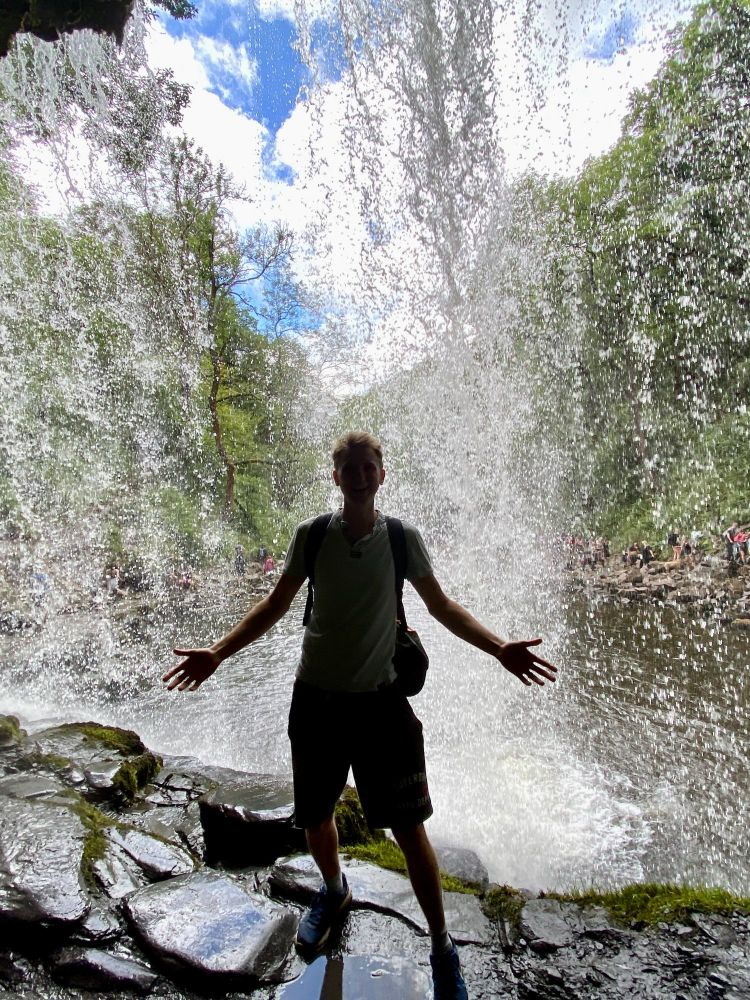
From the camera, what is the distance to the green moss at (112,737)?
4184 mm

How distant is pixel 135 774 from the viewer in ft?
12.0

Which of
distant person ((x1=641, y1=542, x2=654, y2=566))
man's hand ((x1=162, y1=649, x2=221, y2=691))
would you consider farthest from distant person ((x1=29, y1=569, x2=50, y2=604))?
distant person ((x1=641, y1=542, x2=654, y2=566))

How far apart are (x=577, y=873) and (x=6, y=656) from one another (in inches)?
336

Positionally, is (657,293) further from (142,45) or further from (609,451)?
(142,45)

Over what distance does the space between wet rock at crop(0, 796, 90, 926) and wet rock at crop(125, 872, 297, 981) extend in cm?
23

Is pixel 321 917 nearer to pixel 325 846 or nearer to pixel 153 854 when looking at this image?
pixel 325 846

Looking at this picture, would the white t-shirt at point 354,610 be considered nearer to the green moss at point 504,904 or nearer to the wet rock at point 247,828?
the green moss at point 504,904

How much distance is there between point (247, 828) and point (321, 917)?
77cm

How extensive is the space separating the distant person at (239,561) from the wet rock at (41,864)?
46.7 ft

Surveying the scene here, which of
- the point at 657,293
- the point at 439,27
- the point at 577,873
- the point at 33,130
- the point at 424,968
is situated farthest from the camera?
the point at 657,293

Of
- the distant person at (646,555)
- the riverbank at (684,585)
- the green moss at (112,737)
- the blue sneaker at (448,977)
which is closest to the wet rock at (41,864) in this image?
the blue sneaker at (448,977)

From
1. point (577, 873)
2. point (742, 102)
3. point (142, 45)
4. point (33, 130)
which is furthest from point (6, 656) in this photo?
point (742, 102)

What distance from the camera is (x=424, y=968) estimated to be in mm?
1830

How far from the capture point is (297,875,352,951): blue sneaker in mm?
1904
